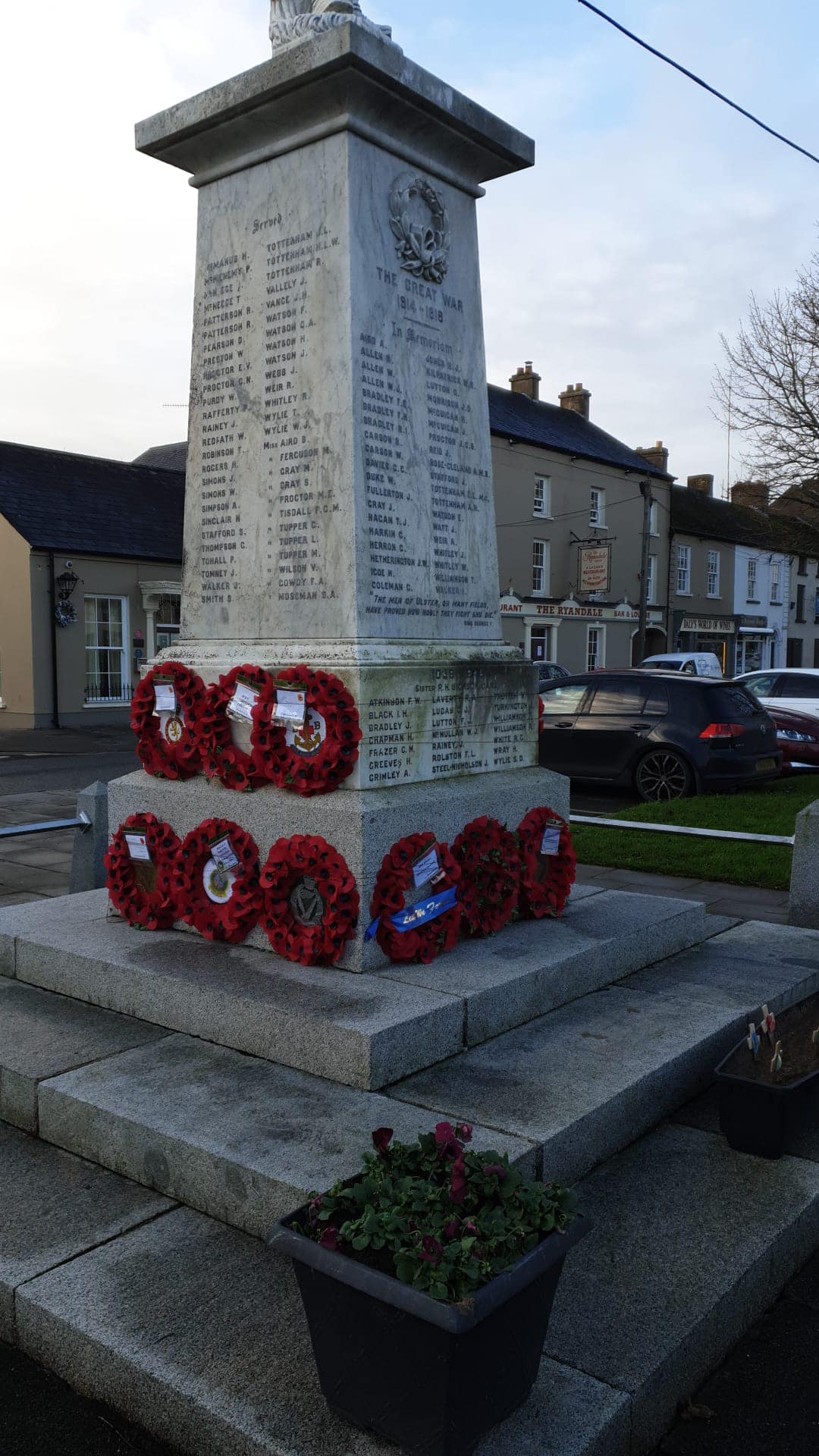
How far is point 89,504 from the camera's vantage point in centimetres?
2784

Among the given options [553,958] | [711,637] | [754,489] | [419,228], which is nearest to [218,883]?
[553,958]

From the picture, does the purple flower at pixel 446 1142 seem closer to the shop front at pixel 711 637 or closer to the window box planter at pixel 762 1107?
the window box planter at pixel 762 1107

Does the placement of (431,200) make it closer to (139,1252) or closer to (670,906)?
(670,906)

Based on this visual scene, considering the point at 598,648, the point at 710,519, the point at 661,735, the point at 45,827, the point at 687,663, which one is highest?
the point at 710,519

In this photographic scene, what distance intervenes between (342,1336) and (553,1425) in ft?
1.77

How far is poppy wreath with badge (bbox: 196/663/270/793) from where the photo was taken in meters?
5.03

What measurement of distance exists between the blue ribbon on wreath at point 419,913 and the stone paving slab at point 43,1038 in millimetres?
963

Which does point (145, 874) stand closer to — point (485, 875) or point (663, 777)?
point (485, 875)

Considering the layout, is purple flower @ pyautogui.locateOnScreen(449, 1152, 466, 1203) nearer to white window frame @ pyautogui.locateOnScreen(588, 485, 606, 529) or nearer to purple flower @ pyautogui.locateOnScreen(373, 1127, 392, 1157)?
purple flower @ pyautogui.locateOnScreen(373, 1127, 392, 1157)

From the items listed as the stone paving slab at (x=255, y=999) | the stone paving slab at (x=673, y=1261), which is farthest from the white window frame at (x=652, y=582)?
the stone paving slab at (x=673, y=1261)

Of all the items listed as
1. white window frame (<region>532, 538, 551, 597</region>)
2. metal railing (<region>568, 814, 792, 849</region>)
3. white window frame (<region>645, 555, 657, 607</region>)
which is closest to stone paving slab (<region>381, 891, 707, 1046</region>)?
metal railing (<region>568, 814, 792, 849</region>)

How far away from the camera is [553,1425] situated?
7.86ft

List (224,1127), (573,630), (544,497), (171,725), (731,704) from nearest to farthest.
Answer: (224,1127) < (171,725) < (731,704) < (544,497) < (573,630)

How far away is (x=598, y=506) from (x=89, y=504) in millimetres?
18254
